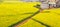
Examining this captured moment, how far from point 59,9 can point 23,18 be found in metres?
1.74

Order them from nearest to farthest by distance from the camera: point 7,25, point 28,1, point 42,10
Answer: point 7,25, point 42,10, point 28,1

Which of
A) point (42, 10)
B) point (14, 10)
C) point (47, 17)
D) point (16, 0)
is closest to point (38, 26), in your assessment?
point (47, 17)

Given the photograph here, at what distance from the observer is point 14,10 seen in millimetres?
5688

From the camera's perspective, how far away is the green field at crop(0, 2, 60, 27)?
15.4 feet

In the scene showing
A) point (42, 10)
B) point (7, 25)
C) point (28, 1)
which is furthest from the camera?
point (28, 1)

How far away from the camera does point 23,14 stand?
5395 mm

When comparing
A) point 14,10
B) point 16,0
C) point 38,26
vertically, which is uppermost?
point 16,0

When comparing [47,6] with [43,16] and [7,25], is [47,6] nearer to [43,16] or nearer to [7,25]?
[43,16]

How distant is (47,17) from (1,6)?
2.19 m

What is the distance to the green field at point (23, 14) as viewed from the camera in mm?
4699

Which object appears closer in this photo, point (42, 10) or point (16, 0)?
point (42, 10)

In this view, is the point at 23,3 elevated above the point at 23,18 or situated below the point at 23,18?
above

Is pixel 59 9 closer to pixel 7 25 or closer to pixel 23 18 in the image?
pixel 23 18

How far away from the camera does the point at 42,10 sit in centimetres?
560
